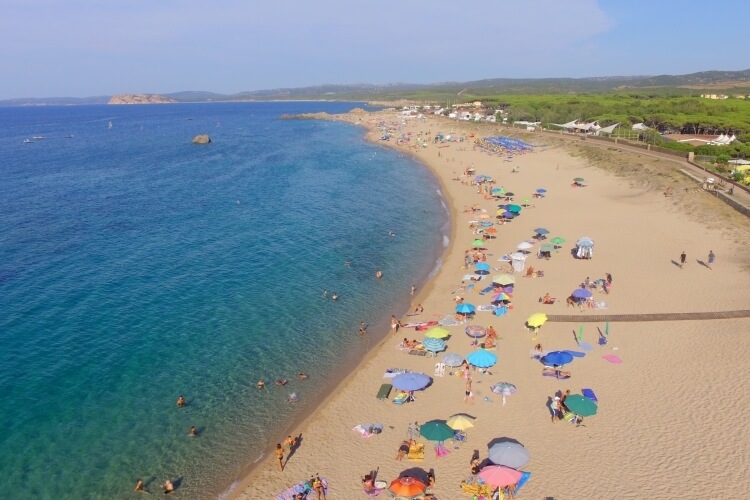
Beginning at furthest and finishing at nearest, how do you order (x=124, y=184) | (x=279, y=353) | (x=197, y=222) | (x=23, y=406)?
(x=124, y=184), (x=197, y=222), (x=279, y=353), (x=23, y=406)

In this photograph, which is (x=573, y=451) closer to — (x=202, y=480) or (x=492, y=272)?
(x=202, y=480)

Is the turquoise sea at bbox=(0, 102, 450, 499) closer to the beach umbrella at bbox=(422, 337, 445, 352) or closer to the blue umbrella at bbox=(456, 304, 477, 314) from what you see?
the beach umbrella at bbox=(422, 337, 445, 352)

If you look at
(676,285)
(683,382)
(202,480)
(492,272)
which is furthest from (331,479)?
(676,285)

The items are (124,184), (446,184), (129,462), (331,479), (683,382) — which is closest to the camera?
(331,479)

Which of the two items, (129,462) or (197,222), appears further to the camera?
(197,222)

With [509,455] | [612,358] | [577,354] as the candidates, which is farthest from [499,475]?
[612,358]

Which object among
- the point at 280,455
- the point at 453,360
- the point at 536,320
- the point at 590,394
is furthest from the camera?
the point at 536,320

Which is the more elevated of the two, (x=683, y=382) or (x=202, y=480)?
(x=683, y=382)

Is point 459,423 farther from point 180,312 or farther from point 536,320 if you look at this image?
point 180,312
